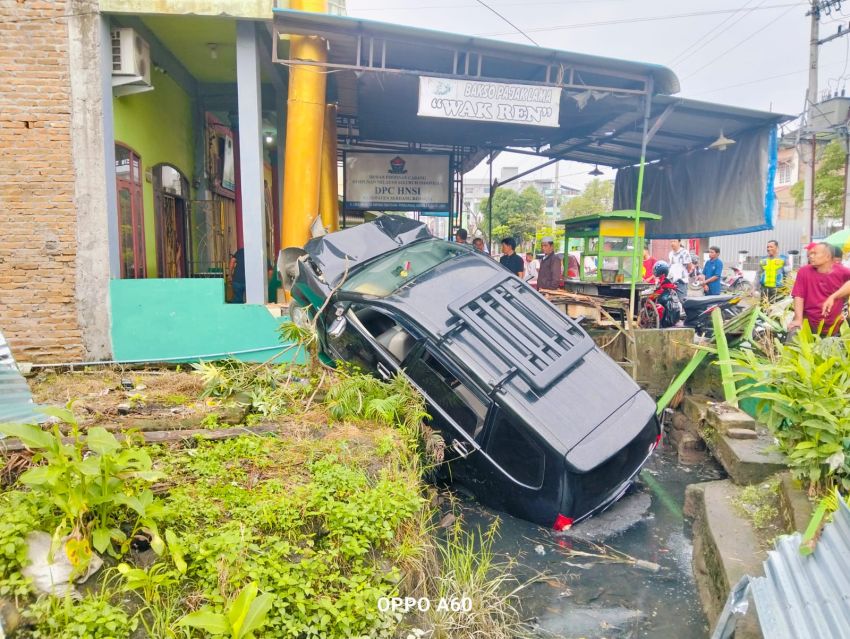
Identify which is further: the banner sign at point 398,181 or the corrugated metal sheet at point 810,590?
the banner sign at point 398,181

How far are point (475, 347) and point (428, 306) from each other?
54 centimetres

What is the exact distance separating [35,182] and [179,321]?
217cm

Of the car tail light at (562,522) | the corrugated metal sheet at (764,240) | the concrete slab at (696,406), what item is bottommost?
the car tail light at (562,522)

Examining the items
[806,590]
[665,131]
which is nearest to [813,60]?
[665,131]

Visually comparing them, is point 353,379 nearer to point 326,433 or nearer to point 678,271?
point 326,433

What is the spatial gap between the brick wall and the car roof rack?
4.85 meters

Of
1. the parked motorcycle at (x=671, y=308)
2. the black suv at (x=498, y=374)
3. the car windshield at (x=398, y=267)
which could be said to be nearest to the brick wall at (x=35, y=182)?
the black suv at (x=498, y=374)

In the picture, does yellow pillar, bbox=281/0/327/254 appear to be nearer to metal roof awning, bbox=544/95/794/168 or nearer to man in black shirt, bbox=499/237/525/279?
man in black shirt, bbox=499/237/525/279

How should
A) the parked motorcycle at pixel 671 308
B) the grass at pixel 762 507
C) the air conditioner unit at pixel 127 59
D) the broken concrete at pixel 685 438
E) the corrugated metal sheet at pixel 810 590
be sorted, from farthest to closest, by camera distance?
the parked motorcycle at pixel 671 308 < the air conditioner unit at pixel 127 59 < the broken concrete at pixel 685 438 < the grass at pixel 762 507 < the corrugated metal sheet at pixel 810 590

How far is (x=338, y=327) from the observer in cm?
508

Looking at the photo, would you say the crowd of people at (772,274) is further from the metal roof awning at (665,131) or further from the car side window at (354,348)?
the car side window at (354,348)

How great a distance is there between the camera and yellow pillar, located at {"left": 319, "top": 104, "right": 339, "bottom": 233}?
29.6 ft

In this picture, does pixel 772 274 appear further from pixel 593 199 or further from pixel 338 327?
pixel 593 199

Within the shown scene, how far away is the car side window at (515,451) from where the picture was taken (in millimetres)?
4133
